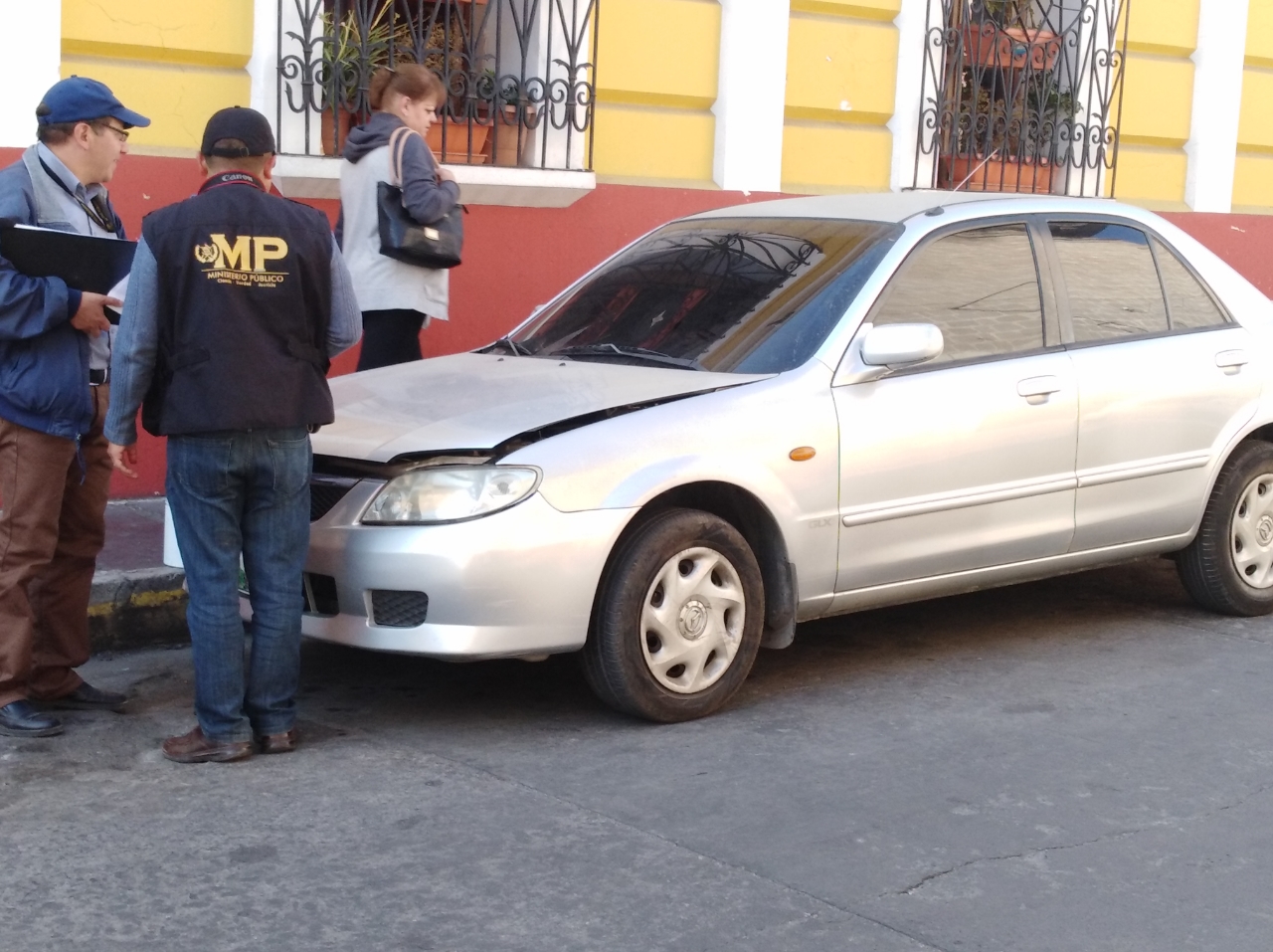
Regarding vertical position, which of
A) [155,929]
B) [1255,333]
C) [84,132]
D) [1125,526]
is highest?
[84,132]

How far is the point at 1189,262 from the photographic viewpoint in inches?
254

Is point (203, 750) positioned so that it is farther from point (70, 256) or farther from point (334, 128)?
point (334, 128)

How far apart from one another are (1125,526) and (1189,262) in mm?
1097

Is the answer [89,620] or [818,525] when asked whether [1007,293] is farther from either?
[89,620]

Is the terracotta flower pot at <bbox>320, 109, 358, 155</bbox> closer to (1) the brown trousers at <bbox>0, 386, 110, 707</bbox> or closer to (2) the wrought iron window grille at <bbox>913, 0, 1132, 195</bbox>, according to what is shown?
(1) the brown trousers at <bbox>0, 386, 110, 707</bbox>

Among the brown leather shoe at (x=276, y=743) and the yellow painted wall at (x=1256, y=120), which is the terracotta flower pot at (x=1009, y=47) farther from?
the brown leather shoe at (x=276, y=743)

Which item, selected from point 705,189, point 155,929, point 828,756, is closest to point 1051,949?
point 828,756

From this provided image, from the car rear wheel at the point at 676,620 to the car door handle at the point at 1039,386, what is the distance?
1225mm

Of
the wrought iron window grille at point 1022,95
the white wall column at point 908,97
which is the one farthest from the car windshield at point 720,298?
the wrought iron window grille at point 1022,95

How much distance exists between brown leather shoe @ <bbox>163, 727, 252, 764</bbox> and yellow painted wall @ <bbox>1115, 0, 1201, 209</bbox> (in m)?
8.44

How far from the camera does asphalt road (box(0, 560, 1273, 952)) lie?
11.8 ft

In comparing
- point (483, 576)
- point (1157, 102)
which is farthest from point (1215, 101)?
point (483, 576)

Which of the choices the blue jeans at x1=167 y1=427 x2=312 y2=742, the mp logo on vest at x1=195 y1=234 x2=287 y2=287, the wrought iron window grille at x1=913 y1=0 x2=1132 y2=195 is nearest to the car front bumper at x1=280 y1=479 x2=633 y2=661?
the blue jeans at x1=167 y1=427 x2=312 y2=742

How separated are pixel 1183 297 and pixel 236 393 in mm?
3644
